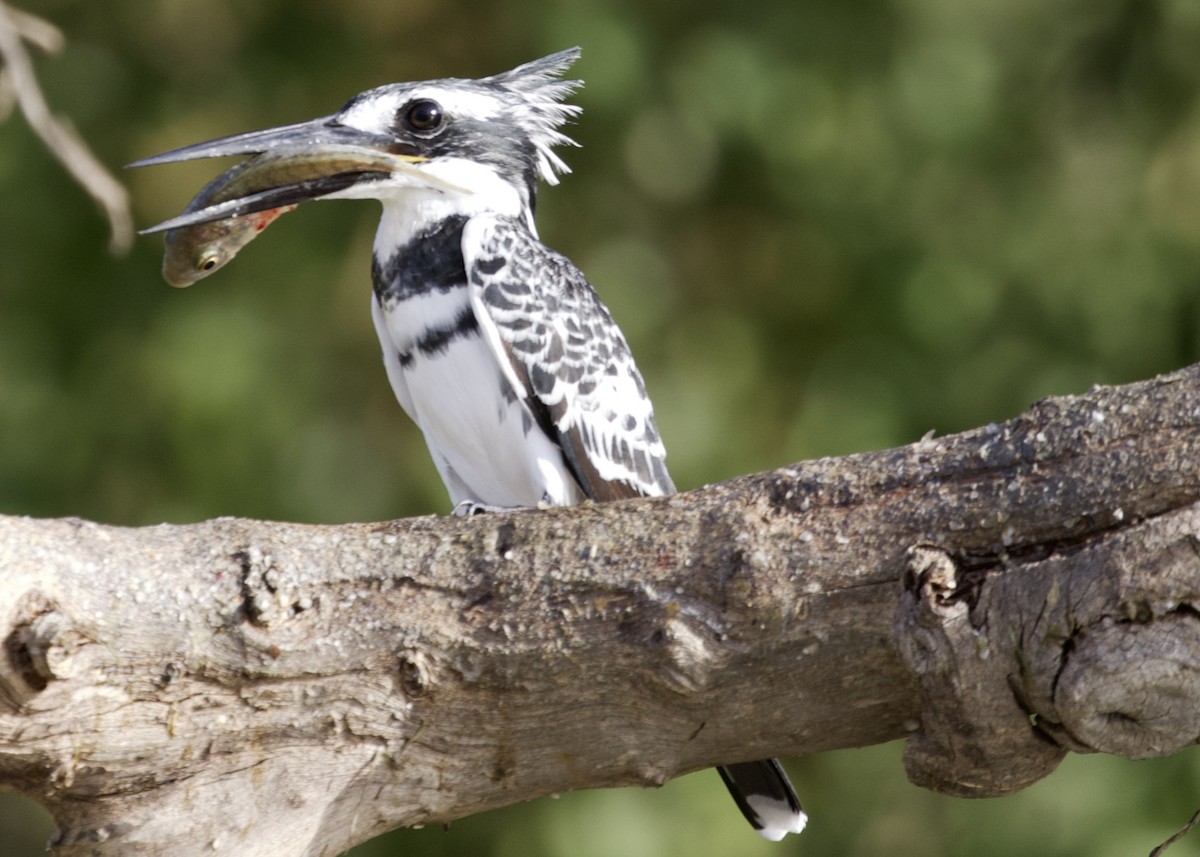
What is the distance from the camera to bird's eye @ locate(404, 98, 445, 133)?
3.33 meters

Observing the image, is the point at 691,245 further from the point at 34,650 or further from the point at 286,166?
the point at 34,650

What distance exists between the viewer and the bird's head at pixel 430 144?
3115 millimetres

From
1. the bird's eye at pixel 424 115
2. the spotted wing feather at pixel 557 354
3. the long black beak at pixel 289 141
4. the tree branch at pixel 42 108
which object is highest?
the bird's eye at pixel 424 115

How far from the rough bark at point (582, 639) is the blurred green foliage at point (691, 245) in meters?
2.40

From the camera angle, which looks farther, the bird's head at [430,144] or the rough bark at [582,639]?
the bird's head at [430,144]

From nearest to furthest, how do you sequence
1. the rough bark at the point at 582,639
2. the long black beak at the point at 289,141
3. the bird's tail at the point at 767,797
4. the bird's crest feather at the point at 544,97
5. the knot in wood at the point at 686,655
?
the rough bark at the point at 582,639, the knot in wood at the point at 686,655, the bird's tail at the point at 767,797, the long black beak at the point at 289,141, the bird's crest feather at the point at 544,97

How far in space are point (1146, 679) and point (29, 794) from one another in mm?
1685

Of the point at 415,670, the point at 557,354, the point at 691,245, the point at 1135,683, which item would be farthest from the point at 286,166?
the point at 691,245

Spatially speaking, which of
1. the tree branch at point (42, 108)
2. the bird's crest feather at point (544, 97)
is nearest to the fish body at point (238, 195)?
the tree branch at point (42, 108)

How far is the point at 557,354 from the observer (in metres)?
3.32

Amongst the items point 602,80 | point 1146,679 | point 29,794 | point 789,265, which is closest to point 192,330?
point 602,80

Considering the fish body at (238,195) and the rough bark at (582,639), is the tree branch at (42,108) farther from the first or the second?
the rough bark at (582,639)

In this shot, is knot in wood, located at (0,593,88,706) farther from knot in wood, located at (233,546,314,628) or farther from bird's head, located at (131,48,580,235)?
bird's head, located at (131,48,580,235)

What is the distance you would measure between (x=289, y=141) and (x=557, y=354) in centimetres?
74
